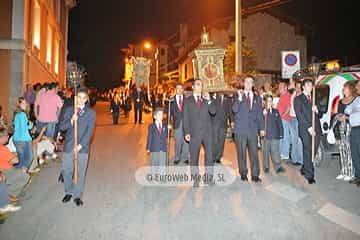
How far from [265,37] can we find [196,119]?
28071 mm

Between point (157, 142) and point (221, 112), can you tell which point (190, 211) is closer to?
point (157, 142)

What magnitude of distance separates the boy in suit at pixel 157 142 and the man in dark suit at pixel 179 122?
1.46 meters

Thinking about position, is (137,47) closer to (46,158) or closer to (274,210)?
(46,158)

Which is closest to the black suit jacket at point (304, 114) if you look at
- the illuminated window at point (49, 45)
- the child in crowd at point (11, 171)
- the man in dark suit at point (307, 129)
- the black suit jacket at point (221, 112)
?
the man in dark suit at point (307, 129)

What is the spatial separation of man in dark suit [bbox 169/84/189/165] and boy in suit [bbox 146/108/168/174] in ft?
4.78

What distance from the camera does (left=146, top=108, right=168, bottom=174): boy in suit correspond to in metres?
6.71

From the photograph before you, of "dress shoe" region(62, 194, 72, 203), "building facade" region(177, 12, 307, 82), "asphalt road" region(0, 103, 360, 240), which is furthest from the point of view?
"building facade" region(177, 12, 307, 82)

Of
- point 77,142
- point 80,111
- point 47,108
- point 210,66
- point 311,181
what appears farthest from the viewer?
point 210,66

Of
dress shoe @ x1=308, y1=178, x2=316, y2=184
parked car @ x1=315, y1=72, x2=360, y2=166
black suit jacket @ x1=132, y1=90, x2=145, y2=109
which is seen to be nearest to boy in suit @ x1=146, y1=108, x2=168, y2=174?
dress shoe @ x1=308, y1=178, x2=316, y2=184

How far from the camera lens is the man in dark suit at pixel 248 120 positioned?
21.8 ft

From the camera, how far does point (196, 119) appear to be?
252 inches

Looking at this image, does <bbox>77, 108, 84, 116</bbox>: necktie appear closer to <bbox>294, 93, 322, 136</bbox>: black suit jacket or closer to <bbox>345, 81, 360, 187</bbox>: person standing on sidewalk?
<bbox>294, 93, 322, 136</bbox>: black suit jacket

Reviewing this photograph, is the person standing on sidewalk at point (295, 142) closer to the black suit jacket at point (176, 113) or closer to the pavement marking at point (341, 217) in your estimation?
the pavement marking at point (341, 217)

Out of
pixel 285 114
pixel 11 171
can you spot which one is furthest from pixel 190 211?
pixel 11 171
